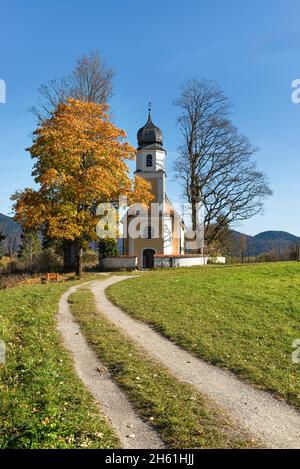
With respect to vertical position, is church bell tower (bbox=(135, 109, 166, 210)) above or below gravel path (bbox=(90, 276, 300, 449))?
above

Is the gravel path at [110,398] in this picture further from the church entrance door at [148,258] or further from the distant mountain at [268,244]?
the distant mountain at [268,244]

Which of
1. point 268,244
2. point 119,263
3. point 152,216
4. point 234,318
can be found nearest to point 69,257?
point 119,263

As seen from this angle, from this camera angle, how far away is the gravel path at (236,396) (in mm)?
6035

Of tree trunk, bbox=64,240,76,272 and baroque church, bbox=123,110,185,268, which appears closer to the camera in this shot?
tree trunk, bbox=64,240,76,272

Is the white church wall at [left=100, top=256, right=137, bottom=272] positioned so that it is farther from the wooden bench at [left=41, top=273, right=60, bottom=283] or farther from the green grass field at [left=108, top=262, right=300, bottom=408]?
the green grass field at [left=108, top=262, right=300, bottom=408]

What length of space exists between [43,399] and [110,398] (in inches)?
47.8

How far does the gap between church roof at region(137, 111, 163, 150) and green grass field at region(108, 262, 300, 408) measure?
20645mm

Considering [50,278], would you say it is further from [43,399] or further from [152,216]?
[43,399]

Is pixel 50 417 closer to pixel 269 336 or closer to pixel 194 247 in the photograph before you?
pixel 269 336

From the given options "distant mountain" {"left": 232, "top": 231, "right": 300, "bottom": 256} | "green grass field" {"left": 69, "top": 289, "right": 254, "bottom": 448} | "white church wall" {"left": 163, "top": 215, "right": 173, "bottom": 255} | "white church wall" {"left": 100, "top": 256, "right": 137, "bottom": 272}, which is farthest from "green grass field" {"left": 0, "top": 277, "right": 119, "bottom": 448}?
"distant mountain" {"left": 232, "top": 231, "right": 300, "bottom": 256}

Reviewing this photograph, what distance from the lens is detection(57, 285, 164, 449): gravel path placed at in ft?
19.2

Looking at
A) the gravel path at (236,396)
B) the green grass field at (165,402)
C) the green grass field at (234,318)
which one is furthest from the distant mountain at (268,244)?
the green grass field at (165,402)
